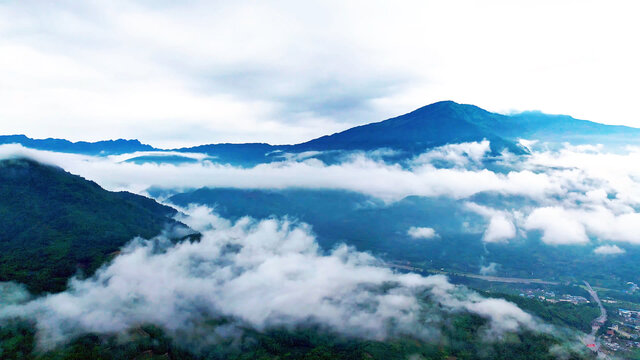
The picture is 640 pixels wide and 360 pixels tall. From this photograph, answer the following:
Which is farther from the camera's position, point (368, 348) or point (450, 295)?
point (450, 295)

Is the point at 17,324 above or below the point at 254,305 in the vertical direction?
above

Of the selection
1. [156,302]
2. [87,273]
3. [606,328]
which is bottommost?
[606,328]

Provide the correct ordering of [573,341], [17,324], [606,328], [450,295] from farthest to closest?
[450,295]
[606,328]
[573,341]
[17,324]

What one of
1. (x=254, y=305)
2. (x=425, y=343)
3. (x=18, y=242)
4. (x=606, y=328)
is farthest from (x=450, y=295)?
(x=18, y=242)

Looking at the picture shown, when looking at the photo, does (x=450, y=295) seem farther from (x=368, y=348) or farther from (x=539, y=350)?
(x=368, y=348)

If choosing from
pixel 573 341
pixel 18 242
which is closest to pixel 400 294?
pixel 573 341

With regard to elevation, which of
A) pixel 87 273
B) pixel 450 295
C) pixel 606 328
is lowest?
pixel 606 328

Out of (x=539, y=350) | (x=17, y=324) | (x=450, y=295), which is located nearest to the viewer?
(x=17, y=324)

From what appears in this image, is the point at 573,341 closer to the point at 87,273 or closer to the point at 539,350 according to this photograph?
the point at 539,350

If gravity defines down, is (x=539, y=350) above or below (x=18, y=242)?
below
